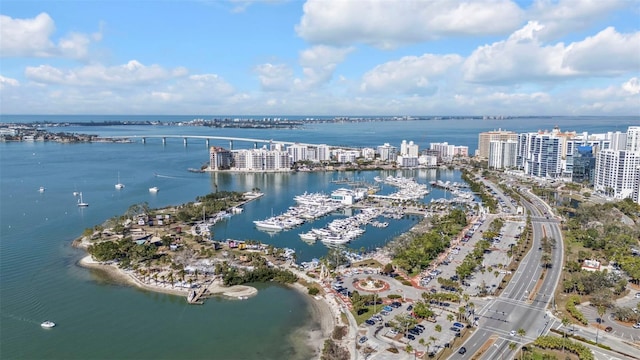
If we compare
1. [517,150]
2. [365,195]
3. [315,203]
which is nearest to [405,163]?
[517,150]

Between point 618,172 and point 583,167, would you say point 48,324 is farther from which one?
point 583,167

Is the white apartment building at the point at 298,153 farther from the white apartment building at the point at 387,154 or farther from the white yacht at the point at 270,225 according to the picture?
the white yacht at the point at 270,225

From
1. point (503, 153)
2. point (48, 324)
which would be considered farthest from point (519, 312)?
point (503, 153)

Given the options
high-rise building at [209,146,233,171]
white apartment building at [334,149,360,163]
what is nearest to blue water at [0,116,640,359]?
high-rise building at [209,146,233,171]

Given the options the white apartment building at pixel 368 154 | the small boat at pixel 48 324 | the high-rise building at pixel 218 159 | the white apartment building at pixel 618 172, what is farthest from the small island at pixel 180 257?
the white apartment building at pixel 368 154

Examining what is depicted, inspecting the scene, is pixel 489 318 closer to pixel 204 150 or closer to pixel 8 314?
pixel 8 314

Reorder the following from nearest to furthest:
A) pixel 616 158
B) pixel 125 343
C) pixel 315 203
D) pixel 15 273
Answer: pixel 125 343 < pixel 15 273 < pixel 315 203 < pixel 616 158

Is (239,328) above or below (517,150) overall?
below
